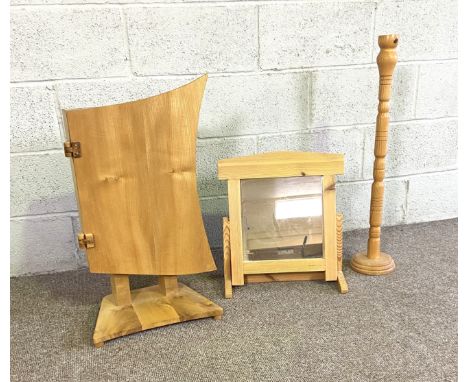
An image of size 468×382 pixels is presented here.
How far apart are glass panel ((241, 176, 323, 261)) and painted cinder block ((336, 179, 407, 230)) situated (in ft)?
1.16

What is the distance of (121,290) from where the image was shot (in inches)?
39.4

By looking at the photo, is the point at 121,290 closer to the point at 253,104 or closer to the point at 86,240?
the point at 86,240

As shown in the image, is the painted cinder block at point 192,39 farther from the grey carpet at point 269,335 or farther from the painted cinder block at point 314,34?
the grey carpet at point 269,335

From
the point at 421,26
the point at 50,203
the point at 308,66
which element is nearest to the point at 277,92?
the point at 308,66

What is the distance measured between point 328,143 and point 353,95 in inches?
6.6

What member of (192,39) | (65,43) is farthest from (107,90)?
(192,39)

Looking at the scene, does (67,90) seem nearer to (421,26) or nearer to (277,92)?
(277,92)

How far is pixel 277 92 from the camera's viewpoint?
128 cm

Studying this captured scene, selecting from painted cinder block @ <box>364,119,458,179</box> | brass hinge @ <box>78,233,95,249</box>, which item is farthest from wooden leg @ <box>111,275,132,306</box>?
painted cinder block @ <box>364,119,458,179</box>

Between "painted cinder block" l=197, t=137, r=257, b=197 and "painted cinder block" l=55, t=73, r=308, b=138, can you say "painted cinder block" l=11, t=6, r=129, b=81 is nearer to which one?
"painted cinder block" l=55, t=73, r=308, b=138

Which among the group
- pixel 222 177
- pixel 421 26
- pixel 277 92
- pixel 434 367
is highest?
pixel 421 26

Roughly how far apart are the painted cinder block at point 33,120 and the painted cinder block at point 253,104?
0.42 m

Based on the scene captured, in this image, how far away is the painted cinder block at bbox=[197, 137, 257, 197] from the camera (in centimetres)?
129

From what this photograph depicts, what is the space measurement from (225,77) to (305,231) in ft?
1.66
